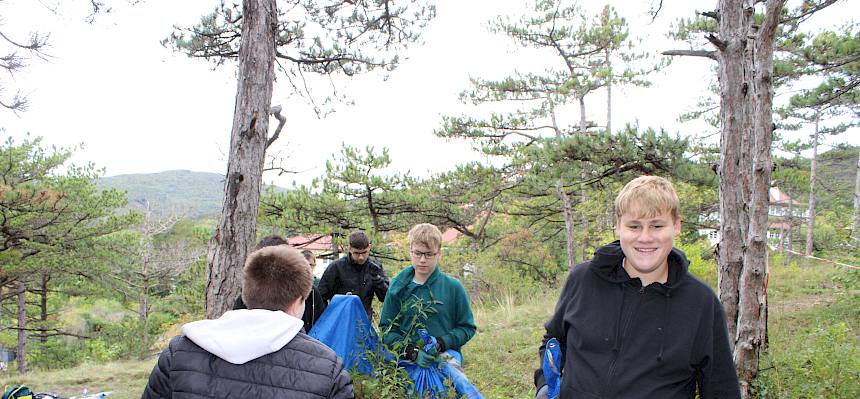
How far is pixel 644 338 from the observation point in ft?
5.24

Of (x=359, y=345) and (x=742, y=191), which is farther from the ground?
(x=742, y=191)

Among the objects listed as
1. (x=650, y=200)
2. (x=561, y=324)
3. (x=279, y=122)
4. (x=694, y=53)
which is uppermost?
(x=694, y=53)

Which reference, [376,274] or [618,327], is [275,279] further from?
[376,274]

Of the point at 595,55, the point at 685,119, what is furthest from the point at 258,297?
the point at 685,119

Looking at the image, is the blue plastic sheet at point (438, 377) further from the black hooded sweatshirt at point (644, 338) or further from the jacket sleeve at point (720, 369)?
the jacket sleeve at point (720, 369)

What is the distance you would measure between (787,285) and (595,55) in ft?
25.9

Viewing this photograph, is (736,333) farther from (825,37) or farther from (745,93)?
(825,37)

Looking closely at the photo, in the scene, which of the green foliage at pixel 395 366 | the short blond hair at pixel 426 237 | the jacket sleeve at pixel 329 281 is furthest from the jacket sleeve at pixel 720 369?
the jacket sleeve at pixel 329 281

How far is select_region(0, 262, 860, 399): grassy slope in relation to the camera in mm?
4230

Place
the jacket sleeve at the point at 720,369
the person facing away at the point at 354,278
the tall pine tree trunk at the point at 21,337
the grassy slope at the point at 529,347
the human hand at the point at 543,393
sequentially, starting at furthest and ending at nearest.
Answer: the tall pine tree trunk at the point at 21,337, the person facing away at the point at 354,278, the grassy slope at the point at 529,347, the human hand at the point at 543,393, the jacket sleeve at the point at 720,369

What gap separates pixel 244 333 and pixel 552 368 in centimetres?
110

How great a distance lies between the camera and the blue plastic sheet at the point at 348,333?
3.39 m

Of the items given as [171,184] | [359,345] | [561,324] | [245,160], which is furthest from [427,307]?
[171,184]

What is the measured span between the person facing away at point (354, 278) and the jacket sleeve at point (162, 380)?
2.84 metres
